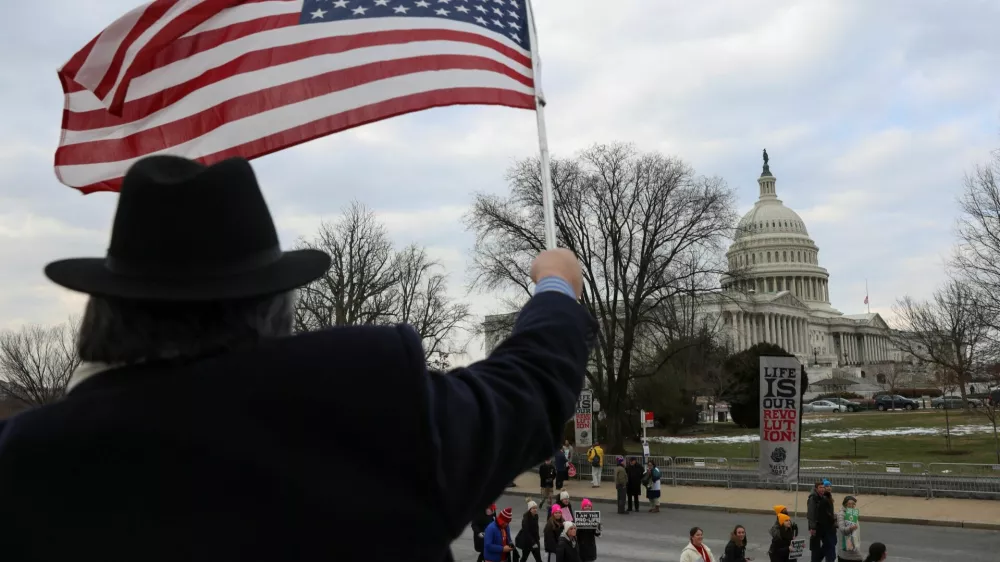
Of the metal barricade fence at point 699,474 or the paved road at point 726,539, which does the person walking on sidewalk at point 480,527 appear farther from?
the metal barricade fence at point 699,474

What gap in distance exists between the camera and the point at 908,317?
55812mm

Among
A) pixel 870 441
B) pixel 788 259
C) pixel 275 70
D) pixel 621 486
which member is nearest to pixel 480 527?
pixel 621 486

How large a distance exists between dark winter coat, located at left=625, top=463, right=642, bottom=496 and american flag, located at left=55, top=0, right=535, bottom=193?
72.9ft

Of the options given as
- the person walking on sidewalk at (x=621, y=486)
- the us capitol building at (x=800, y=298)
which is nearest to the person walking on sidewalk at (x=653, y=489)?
the person walking on sidewalk at (x=621, y=486)

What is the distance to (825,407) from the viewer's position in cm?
7544

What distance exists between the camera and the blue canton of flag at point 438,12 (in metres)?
4.95

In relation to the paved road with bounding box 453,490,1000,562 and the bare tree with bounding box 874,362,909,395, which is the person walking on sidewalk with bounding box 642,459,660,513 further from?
the bare tree with bounding box 874,362,909,395

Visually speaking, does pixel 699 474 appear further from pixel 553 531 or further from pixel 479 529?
pixel 553 531

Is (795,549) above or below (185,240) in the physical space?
below

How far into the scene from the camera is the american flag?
4738 mm

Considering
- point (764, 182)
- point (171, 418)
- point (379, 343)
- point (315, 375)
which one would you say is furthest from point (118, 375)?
point (764, 182)

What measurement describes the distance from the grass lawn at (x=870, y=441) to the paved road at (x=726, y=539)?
9.87m

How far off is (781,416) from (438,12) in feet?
45.2

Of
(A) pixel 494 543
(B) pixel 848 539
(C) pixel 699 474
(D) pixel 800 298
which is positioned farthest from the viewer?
(D) pixel 800 298
